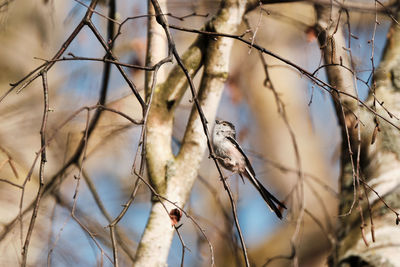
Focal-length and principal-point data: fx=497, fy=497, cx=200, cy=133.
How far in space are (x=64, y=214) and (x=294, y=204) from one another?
154 cm

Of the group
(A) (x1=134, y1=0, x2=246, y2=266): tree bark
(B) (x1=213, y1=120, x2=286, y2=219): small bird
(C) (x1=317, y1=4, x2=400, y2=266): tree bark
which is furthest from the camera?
(B) (x1=213, y1=120, x2=286, y2=219): small bird

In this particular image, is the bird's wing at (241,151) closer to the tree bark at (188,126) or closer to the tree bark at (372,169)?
the tree bark at (188,126)

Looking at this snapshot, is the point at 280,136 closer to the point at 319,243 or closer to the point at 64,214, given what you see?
the point at 319,243

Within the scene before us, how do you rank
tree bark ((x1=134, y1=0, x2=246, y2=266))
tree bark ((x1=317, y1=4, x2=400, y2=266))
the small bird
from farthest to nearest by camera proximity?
the small bird
tree bark ((x1=134, y1=0, x2=246, y2=266))
tree bark ((x1=317, y1=4, x2=400, y2=266))

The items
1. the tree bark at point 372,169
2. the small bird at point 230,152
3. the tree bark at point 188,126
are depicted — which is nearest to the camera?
the tree bark at point 372,169

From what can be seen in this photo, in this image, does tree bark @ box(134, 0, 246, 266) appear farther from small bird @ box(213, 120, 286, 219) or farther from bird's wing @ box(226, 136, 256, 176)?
bird's wing @ box(226, 136, 256, 176)

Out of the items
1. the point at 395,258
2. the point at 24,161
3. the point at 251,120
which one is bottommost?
the point at 395,258

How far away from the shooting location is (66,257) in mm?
3328

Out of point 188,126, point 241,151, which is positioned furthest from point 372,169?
point 188,126

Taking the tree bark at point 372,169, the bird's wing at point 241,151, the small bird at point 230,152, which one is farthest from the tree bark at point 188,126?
the tree bark at point 372,169

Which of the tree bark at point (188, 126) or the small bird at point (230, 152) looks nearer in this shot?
the tree bark at point (188, 126)

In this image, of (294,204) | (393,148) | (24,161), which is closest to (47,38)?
(24,161)

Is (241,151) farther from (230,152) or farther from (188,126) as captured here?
(188,126)

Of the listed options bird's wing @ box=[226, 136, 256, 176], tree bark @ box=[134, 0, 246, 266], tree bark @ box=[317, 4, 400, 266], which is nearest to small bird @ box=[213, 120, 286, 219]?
bird's wing @ box=[226, 136, 256, 176]
